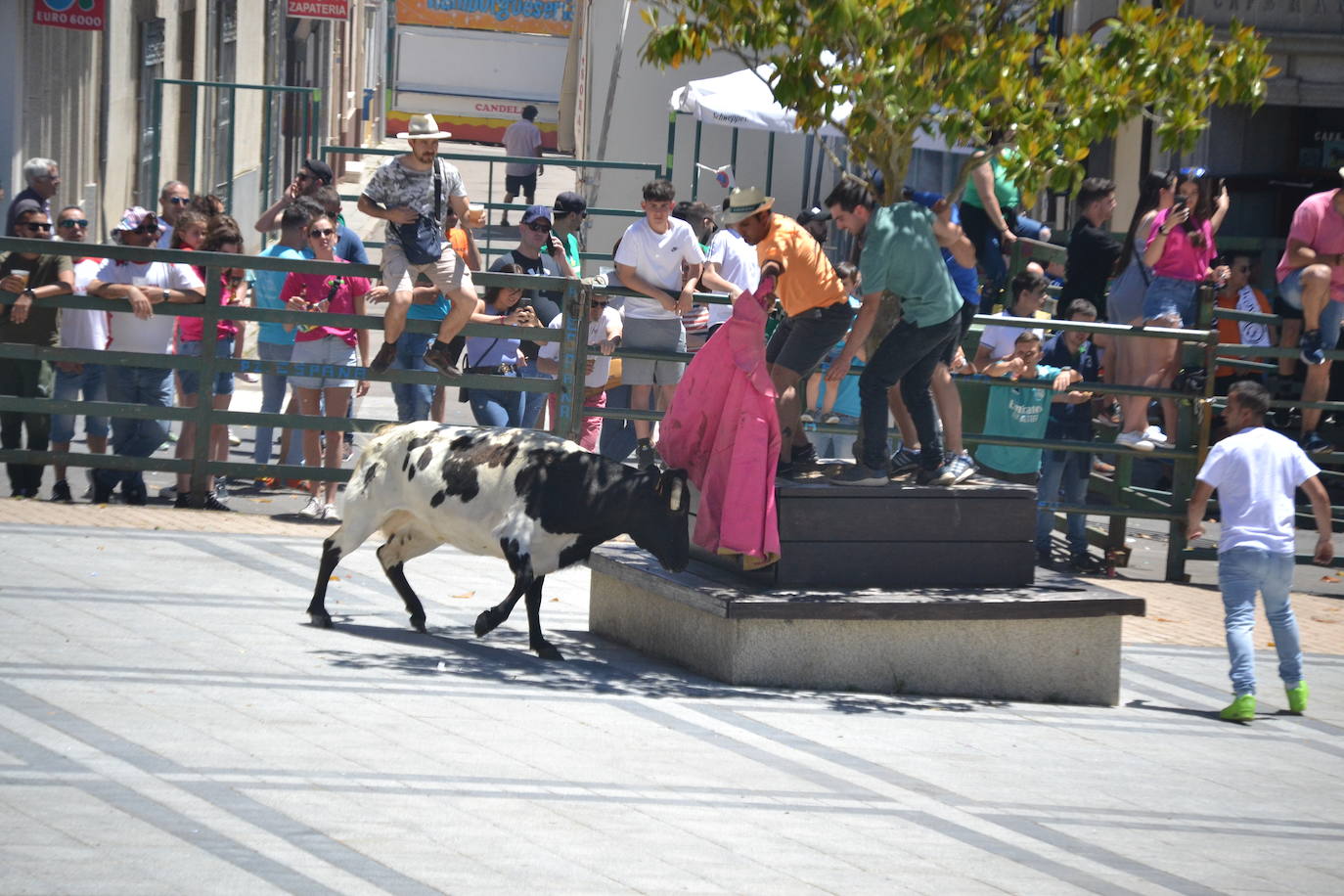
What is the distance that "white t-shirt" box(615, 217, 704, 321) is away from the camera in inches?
465

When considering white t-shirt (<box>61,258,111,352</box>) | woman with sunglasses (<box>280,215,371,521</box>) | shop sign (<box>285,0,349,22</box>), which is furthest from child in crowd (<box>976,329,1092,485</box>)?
shop sign (<box>285,0,349,22</box>)

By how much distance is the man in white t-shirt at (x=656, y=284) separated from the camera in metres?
11.7

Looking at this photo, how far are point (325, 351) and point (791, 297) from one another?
4.17 m

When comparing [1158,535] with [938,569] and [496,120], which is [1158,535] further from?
[496,120]

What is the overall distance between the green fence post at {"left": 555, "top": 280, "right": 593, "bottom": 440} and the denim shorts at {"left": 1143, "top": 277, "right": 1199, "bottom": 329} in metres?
4.54

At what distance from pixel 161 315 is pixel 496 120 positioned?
82.0 feet

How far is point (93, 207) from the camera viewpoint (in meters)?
18.8

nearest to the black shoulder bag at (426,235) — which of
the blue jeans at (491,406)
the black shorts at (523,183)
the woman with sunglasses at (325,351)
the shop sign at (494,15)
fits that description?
the woman with sunglasses at (325,351)

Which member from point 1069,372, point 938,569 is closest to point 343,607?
point 938,569

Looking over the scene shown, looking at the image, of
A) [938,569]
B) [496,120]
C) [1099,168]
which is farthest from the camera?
[496,120]

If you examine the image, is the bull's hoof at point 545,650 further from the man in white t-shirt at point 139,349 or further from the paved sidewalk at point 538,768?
the man in white t-shirt at point 139,349

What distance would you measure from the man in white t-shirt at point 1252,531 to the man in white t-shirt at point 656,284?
3911 mm

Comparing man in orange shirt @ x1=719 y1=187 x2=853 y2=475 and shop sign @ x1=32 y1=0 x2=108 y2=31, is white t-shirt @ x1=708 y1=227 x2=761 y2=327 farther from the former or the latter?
shop sign @ x1=32 y1=0 x2=108 y2=31

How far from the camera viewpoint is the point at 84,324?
1175cm
